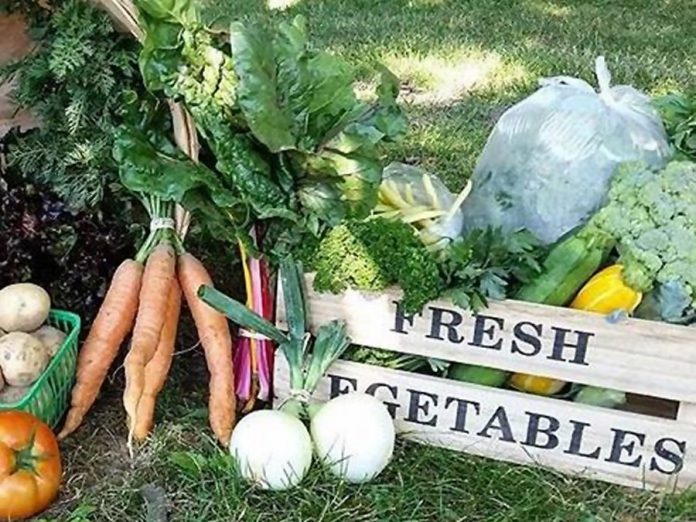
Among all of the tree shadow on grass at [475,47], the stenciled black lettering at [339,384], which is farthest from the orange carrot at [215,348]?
the tree shadow on grass at [475,47]

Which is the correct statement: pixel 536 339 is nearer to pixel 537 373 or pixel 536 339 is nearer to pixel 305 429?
pixel 537 373

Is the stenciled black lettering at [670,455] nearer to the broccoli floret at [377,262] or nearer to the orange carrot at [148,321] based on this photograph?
the broccoli floret at [377,262]

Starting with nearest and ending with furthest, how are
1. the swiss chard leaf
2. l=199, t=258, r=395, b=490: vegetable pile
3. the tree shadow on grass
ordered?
the swiss chard leaf
l=199, t=258, r=395, b=490: vegetable pile
the tree shadow on grass

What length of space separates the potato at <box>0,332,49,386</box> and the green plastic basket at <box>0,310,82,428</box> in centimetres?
2

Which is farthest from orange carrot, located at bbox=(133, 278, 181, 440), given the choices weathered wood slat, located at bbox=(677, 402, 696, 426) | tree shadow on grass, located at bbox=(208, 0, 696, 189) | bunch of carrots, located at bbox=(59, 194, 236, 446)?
tree shadow on grass, located at bbox=(208, 0, 696, 189)

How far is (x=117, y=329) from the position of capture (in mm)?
2176

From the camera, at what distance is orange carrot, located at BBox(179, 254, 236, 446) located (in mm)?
2135

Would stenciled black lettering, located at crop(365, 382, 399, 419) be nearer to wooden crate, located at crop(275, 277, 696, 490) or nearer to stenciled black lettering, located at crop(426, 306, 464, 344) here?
wooden crate, located at crop(275, 277, 696, 490)

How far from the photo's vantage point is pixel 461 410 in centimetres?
206

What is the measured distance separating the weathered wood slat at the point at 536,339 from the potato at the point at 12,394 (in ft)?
1.70

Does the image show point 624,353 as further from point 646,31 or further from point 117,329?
point 646,31

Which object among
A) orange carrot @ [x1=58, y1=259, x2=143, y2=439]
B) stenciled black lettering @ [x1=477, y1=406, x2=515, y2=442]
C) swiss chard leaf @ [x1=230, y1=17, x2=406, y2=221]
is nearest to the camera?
swiss chard leaf @ [x1=230, y1=17, x2=406, y2=221]

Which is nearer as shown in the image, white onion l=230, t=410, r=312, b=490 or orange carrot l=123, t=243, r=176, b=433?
white onion l=230, t=410, r=312, b=490

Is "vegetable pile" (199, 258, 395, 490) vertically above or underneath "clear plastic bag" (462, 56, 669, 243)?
underneath
